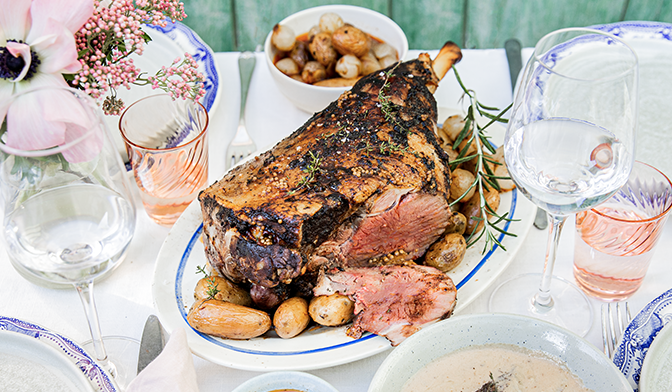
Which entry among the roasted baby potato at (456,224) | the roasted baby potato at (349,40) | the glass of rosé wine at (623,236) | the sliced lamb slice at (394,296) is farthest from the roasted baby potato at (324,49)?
the glass of rosé wine at (623,236)

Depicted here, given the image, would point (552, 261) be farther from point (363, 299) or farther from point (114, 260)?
point (114, 260)

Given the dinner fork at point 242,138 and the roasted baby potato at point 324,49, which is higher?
the roasted baby potato at point 324,49

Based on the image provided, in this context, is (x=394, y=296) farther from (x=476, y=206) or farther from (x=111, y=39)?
(x=111, y=39)

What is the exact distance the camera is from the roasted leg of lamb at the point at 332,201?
129cm

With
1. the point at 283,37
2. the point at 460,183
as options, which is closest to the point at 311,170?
the point at 460,183

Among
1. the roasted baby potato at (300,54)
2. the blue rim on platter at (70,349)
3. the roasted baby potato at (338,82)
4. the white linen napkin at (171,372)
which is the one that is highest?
the roasted baby potato at (300,54)

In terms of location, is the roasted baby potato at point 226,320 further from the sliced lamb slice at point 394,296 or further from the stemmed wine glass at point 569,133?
the stemmed wine glass at point 569,133

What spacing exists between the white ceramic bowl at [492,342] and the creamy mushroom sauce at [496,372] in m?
0.01

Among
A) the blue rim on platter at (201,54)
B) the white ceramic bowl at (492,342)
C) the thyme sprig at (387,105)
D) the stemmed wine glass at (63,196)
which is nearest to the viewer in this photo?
the stemmed wine glass at (63,196)

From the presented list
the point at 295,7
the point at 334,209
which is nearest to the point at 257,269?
the point at 334,209

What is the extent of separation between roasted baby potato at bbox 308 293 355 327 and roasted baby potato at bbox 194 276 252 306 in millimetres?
176

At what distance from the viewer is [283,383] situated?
1.13 meters

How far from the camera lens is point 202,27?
277cm

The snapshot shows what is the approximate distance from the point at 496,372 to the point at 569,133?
49 cm
